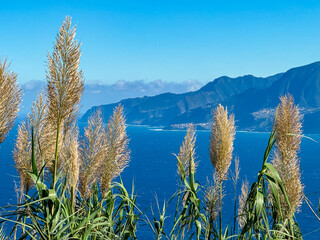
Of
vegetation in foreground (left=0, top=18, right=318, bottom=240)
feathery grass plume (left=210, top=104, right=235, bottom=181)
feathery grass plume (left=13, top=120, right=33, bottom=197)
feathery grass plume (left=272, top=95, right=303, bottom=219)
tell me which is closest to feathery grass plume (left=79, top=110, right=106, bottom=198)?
vegetation in foreground (left=0, top=18, right=318, bottom=240)

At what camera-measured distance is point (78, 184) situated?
11.8 feet

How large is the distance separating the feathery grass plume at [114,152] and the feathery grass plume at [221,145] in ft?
3.67

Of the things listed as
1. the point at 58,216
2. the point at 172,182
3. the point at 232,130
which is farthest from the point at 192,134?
the point at 172,182

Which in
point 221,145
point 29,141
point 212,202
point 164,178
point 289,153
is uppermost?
point 29,141

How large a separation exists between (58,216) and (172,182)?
6850cm

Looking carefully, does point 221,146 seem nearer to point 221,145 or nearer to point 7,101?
point 221,145

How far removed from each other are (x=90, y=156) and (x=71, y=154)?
0.20 metres

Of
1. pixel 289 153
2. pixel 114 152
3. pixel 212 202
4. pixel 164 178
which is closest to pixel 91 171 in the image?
pixel 114 152

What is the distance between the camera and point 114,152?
3789mm

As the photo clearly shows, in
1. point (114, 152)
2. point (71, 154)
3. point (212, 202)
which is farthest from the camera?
point (212, 202)

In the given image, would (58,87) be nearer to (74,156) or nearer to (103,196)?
(74,156)

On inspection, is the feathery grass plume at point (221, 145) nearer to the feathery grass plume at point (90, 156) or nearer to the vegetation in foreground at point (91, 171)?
the vegetation in foreground at point (91, 171)

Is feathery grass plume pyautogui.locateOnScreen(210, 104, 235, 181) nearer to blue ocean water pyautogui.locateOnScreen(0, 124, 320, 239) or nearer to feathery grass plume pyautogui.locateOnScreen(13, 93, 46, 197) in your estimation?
feathery grass plume pyautogui.locateOnScreen(13, 93, 46, 197)

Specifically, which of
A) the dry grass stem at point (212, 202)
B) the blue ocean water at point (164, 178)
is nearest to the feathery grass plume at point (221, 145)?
the dry grass stem at point (212, 202)
